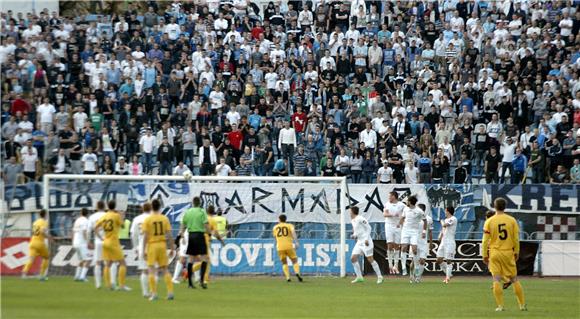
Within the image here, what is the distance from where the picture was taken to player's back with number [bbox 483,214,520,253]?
21109 mm

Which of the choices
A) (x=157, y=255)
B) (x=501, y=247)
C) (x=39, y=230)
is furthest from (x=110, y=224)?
(x=501, y=247)

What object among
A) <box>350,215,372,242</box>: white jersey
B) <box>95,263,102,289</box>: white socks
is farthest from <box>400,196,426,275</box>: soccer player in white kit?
<box>95,263,102,289</box>: white socks

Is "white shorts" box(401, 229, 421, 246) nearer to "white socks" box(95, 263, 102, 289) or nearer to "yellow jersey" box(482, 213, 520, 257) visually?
"yellow jersey" box(482, 213, 520, 257)

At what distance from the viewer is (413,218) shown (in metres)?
28.8

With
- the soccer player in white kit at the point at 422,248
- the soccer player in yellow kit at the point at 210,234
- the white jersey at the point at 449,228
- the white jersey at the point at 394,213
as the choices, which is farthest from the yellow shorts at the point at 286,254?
the white jersey at the point at 449,228

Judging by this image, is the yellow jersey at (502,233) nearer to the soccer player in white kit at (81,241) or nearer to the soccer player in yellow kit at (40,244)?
the soccer player in white kit at (81,241)

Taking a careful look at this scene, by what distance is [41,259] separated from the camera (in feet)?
81.4

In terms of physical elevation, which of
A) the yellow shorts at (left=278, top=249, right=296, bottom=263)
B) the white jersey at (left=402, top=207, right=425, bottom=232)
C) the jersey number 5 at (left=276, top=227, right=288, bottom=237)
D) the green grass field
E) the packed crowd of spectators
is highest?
the packed crowd of spectators

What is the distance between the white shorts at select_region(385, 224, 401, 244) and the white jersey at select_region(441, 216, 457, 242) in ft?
4.88

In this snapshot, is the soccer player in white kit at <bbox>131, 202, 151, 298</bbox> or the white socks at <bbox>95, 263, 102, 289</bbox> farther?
the white socks at <bbox>95, 263, 102, 289</bbox>

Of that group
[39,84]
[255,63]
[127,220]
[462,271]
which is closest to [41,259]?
[127,220]

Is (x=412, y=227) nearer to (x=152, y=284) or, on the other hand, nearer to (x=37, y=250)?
(x=152, y=284)

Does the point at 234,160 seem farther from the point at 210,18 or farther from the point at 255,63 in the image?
the point at 210,18

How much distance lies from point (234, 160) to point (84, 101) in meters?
5.22
